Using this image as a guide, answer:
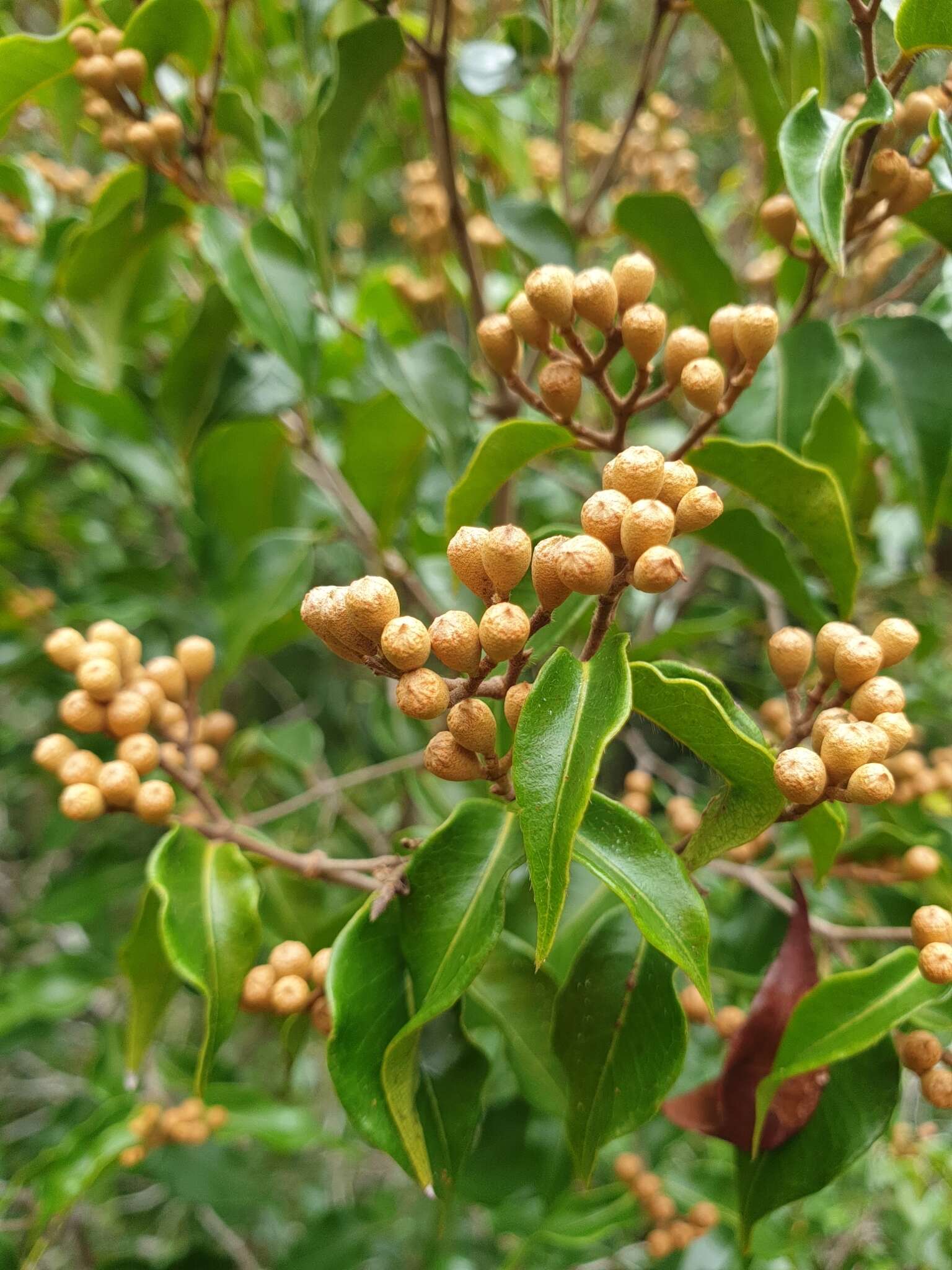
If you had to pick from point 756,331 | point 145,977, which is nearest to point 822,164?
point 756,331

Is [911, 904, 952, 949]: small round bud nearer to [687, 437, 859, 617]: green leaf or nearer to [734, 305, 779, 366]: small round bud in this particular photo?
[687, 437, 859, 617]: green leaf

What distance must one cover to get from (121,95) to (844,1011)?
113 cm

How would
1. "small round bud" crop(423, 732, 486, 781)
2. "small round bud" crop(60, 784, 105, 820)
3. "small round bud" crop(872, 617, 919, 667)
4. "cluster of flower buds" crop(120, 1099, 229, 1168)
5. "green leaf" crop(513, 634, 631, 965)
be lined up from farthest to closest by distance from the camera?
"cluster of flower buds" crop(120, 1099, 229, 1168), "small round bud" crop(60, 784, 105, 820), "small round bud" crop(872, 617, 919, 667), "small round bud" crop(423, 732, 486, 781), "green leaf" crop(513, 634, 631, 965)

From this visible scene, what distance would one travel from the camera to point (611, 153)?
47.7 inches

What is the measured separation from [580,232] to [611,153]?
0.35 feet

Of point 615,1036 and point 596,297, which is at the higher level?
point 596,297

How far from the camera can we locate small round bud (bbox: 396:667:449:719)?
20.1 inches

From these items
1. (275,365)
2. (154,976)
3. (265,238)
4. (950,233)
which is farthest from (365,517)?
(950,233)

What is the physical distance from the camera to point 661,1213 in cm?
133

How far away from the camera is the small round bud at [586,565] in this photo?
1.55 ft

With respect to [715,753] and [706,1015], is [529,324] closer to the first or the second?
[715,753]

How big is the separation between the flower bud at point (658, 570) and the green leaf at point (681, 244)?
2.01ft

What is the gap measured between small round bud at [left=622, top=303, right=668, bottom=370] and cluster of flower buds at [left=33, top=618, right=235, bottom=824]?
536 mm

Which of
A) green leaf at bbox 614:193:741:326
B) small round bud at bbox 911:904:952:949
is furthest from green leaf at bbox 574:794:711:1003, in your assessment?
green leaf at bbox 614:193:741:326
